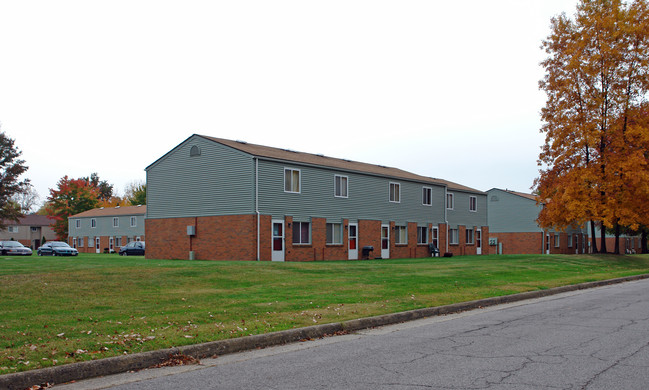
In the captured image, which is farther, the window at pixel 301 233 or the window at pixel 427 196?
the window at pixel 427 196

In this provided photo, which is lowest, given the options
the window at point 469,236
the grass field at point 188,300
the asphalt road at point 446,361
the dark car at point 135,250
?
the dark car at point 135,250

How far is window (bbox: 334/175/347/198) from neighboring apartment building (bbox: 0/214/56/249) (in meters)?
79.6

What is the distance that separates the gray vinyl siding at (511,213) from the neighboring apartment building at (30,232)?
7565cm

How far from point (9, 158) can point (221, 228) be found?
→ 5295cm

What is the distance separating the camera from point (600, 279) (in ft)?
72.7

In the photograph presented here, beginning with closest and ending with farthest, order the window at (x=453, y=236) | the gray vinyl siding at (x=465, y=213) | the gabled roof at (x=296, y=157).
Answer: the gabled roof at (x=296, y=157)
the window at (x=453, y=236)
the gray vinyl siding at (x=465, y=213)

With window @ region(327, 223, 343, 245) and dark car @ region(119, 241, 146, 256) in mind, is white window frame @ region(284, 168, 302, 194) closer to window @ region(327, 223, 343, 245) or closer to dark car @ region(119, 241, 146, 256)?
window @ region(327, 223, 343, 245)

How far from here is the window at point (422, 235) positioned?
44344mm

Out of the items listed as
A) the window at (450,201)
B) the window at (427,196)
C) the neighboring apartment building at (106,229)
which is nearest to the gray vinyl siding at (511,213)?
the window at (450,201)

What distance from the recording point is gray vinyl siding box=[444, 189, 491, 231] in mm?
48344

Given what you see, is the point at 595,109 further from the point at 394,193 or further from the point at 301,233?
the point at 301,233

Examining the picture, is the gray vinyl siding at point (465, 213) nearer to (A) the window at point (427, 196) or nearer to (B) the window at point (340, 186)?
(A) the window at point (427, 196)

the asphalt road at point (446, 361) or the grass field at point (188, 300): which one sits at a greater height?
the grass field at point (188, 300)

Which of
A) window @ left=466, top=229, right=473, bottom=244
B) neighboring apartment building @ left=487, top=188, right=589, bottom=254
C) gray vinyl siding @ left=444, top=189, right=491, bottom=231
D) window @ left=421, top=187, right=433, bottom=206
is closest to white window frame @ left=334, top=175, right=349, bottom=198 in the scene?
window @ left=421, top=187, right=433, bottom=206
